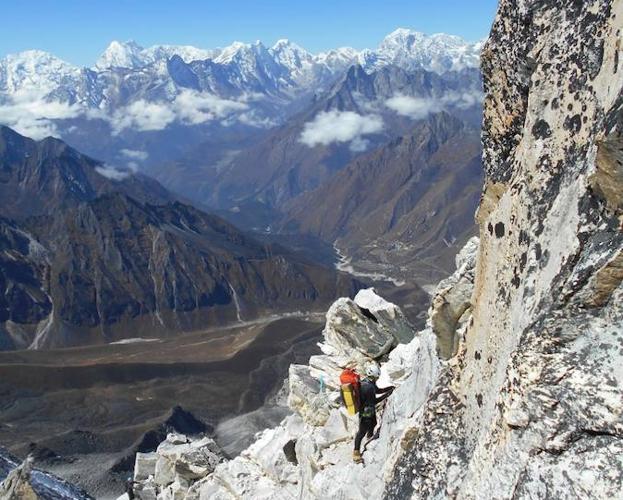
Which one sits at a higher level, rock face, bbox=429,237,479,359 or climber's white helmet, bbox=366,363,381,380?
rock face, bbox=429,237,479,359

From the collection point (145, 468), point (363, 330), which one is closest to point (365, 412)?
point (363, 330)

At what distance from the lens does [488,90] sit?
1259cm

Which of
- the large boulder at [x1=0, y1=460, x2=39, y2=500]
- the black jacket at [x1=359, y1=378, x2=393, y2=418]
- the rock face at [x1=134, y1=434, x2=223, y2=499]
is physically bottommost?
the rock face at [x1=134, y1=434, x2=223, y2=499]

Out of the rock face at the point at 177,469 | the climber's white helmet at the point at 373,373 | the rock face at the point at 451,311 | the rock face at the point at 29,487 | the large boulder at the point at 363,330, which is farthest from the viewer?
the rock face at the point at 177,469

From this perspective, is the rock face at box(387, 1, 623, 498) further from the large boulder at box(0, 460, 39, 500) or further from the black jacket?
the large boulder at box(0, 460, 39, 500)

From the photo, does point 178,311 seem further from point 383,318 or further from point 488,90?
point 488,90

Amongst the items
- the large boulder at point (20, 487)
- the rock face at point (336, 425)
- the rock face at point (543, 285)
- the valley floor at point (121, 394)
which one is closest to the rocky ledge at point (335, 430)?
the rock face at point (336, 425)

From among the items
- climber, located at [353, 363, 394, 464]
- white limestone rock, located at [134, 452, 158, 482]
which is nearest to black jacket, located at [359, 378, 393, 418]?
climber, located at [353, 363, 394, 464]

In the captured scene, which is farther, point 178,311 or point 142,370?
point 178,311

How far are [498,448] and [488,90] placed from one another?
7.14 meters

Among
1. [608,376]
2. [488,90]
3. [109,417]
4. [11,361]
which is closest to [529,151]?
[488,90]

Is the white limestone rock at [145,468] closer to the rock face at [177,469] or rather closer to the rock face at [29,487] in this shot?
the rock face at [177,469]

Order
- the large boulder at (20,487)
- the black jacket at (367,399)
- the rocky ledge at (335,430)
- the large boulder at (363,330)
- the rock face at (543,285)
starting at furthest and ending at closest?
the large boulder at (20,487), the large boulder at (363,330), the black jacket at (367,399), the rocky ledge at (335,430), the rock face at (543,285)

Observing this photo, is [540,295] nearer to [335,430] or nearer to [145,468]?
[335,430]
